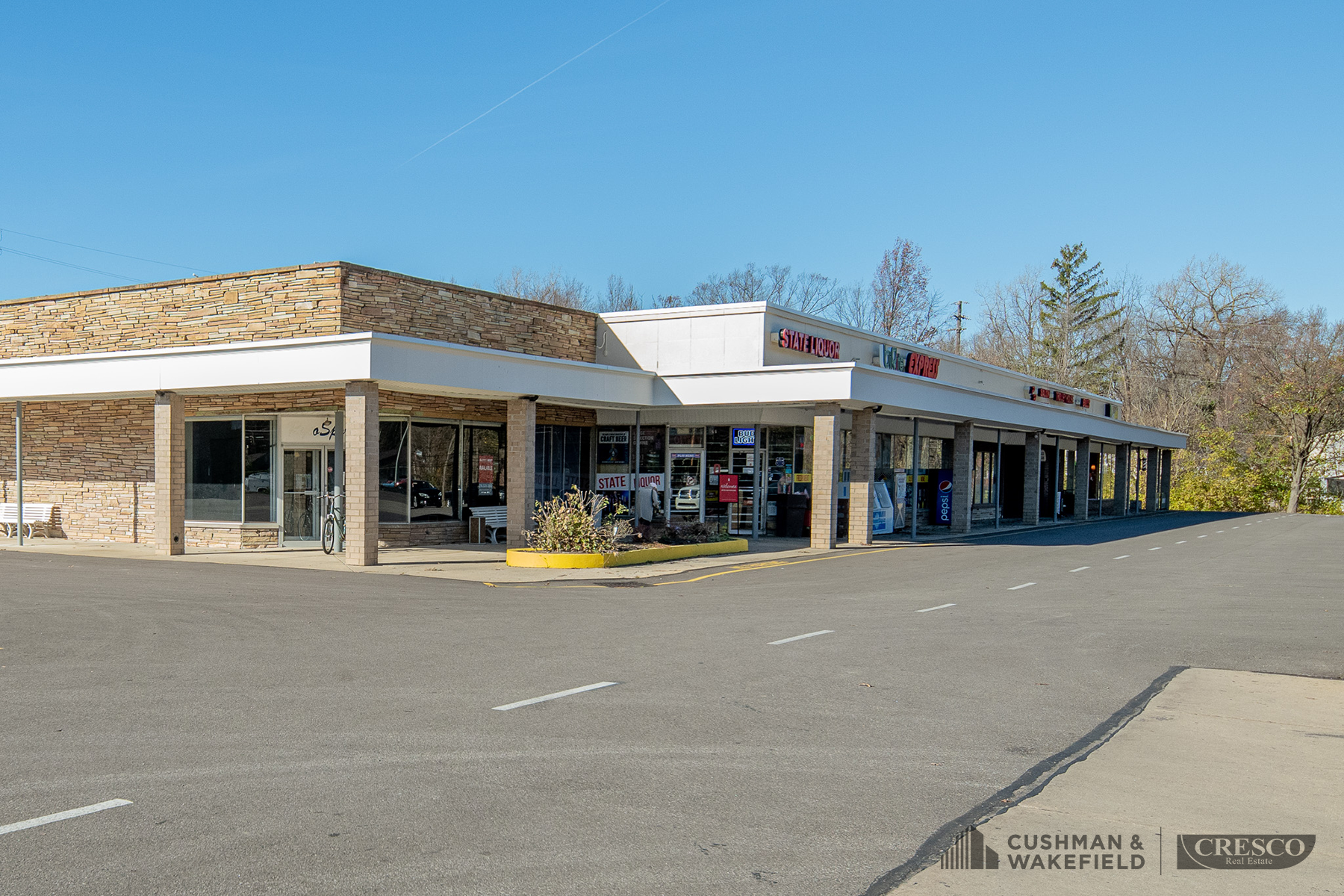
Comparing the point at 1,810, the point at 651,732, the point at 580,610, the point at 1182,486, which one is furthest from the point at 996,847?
the point at 1182,486

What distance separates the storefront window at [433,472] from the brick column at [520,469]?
99.7 inches

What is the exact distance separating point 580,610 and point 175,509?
11.0m

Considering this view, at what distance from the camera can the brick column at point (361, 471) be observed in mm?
17281

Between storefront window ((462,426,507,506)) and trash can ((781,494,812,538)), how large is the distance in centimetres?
697

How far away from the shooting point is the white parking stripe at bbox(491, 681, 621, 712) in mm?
7320

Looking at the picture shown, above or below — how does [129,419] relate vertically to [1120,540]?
above

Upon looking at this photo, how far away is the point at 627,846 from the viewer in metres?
4.62

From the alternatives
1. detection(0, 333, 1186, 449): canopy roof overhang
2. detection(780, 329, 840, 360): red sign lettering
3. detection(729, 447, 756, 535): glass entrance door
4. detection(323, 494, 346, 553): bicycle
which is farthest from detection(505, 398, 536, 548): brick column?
detection(729, 447, 756, 535): glass entrance door

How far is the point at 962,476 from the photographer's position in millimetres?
28719

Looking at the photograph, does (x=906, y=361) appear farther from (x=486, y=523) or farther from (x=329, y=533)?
(x=329, y=533)

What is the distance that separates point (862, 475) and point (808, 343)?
331 cm

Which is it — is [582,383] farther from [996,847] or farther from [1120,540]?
[996,847]

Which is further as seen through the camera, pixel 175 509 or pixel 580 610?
pixel 175 509

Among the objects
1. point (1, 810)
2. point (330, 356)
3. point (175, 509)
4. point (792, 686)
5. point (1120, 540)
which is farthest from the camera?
point (1120, 540)
